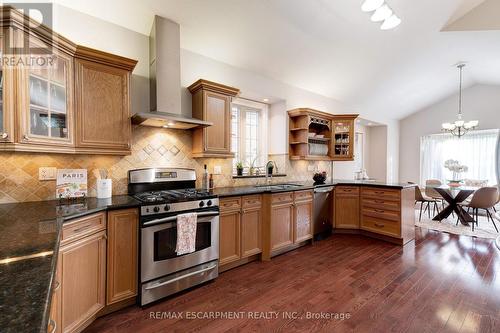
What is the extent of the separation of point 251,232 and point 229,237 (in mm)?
338

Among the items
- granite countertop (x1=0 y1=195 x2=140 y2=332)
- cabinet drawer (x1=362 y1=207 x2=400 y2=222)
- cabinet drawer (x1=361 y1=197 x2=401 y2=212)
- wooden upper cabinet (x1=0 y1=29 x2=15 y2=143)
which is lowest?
cabinet drawer (x1=362 y1=207 x2=400 y2=222)

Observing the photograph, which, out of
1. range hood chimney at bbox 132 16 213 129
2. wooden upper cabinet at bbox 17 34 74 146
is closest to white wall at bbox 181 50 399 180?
range hood chimney at bbox 132 16 213 129

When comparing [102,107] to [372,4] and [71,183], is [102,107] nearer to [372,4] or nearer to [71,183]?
[71,183]

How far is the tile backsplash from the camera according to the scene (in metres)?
1.95

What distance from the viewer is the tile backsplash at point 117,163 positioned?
76.7 inches

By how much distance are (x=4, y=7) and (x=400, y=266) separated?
4.48 m

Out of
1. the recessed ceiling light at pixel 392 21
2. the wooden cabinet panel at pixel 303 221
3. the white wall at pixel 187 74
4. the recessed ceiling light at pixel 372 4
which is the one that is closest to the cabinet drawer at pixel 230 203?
the wooden cabinet panel at pixel 303 221

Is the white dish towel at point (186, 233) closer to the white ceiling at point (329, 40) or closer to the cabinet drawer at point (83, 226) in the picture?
the cabinet drawer at point (83, 226)

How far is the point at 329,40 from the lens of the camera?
348 centimetres

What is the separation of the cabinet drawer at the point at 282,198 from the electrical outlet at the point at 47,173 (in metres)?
2.36

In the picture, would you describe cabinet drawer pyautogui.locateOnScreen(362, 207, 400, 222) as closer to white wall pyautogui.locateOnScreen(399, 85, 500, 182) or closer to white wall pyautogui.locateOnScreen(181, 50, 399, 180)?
white wall pyautogui.locateOnScreen(181, 50, 399, 180)

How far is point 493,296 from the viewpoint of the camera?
2.22 meters

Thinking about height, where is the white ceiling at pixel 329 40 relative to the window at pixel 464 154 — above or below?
above

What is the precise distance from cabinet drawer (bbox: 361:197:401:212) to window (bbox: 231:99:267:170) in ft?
6.30
